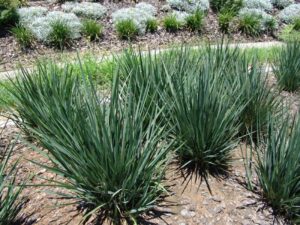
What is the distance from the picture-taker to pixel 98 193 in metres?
2.75

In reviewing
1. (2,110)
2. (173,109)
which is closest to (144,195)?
(173,109)

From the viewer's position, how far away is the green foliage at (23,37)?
300 inches

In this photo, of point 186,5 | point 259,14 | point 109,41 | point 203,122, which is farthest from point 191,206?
point 259,14

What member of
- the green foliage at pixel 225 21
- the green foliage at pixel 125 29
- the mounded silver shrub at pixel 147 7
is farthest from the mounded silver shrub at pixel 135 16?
the green foliage at pixel 225 21

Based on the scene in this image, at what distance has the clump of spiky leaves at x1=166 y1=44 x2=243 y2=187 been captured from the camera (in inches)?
124

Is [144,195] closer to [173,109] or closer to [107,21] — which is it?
[173,109]

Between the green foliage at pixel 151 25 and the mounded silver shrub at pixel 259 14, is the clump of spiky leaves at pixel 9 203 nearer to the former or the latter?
the green foliage at pixel 151 25

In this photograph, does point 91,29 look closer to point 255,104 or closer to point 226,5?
point 226,5

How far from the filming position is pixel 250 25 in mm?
9633

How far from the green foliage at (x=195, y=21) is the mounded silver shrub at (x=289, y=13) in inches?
114

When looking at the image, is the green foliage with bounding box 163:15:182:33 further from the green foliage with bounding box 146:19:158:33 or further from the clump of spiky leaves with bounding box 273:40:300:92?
the clump of spiky leaves with bounding box 273:40:300:92

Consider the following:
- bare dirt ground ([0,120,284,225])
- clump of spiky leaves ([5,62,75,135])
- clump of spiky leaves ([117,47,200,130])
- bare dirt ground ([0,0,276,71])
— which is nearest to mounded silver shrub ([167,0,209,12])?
bare dirt ground ([0,0,276,71])

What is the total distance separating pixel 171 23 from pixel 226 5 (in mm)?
2167

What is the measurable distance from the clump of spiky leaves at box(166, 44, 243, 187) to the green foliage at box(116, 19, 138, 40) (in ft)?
16.7
